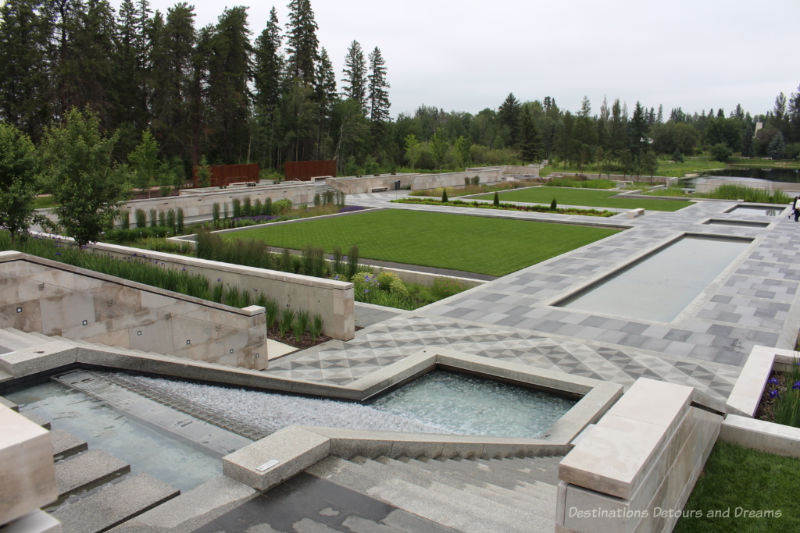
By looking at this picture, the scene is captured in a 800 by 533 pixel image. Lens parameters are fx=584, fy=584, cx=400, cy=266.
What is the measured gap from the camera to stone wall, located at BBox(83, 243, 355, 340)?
10.1m

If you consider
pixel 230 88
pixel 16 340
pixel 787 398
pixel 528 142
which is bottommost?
pixel 787 398

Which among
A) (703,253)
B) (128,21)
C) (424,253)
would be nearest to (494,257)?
(424,253)

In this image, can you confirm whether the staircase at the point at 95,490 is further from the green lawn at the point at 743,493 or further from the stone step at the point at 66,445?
the green lawn at the point at 743,493

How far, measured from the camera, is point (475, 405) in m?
7.72

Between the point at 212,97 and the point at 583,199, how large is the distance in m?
30.1

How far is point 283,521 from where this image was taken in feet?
12.6

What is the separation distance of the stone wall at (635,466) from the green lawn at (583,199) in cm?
2937

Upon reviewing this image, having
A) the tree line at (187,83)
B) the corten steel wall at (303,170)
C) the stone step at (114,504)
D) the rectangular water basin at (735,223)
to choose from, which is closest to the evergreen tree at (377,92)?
the tree line at (187,83)

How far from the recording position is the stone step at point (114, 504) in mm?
3691

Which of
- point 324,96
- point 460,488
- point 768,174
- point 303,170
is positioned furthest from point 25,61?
point 768,174

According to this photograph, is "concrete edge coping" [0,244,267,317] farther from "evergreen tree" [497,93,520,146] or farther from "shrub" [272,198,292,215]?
"evergreen tree" [497,93,520,146]

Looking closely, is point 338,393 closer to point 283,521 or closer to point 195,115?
point 283,521

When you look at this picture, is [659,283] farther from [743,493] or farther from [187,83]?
[187,83]

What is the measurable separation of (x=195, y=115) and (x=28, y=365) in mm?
43812
